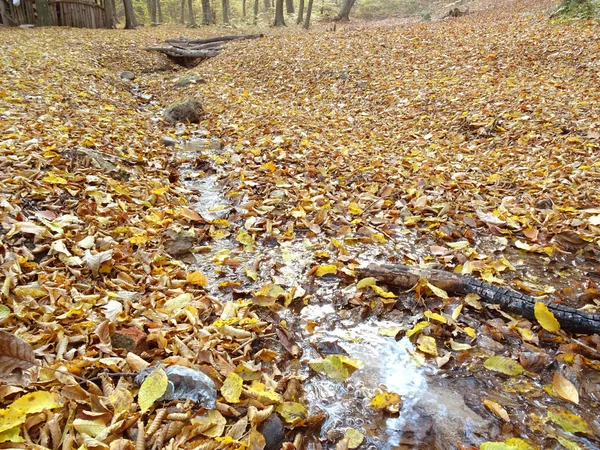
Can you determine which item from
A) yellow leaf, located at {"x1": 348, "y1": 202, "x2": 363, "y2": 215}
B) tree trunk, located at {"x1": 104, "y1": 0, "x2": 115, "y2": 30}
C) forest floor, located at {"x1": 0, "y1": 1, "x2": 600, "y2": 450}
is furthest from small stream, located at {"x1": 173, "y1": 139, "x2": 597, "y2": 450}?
tree trunk, located at {"x1": 104, "y1": 0, "x2": 115, "y2": 30}

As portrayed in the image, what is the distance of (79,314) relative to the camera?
2055 mm

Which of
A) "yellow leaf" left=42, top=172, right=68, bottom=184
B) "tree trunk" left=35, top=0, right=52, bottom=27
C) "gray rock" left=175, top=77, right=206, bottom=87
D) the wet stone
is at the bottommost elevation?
the wet stone

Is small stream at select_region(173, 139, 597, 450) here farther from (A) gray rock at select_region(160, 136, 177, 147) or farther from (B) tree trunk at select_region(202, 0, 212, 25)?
(B) tree trunk at select_region(202, 0, 212, 25)

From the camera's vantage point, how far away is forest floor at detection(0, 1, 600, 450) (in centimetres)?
169

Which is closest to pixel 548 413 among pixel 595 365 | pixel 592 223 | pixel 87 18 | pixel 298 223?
pixel 595 365

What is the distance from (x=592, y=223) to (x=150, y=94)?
9302 millimetres

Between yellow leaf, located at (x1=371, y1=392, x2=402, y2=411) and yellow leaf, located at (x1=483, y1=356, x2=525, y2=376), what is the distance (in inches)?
23.3

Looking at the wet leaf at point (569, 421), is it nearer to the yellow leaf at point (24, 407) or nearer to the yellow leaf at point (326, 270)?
the yellow leaf at point (326, 270)

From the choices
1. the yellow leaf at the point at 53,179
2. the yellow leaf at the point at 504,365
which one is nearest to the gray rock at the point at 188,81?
the yellow leaf at the point at 53,179

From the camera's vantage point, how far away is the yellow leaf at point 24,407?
1.33 m

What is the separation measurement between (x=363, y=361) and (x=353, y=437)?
50cm

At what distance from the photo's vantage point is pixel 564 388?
1.87 metres

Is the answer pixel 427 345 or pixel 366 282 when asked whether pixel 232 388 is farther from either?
pixel 366 282

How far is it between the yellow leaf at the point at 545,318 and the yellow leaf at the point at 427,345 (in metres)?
0.66
